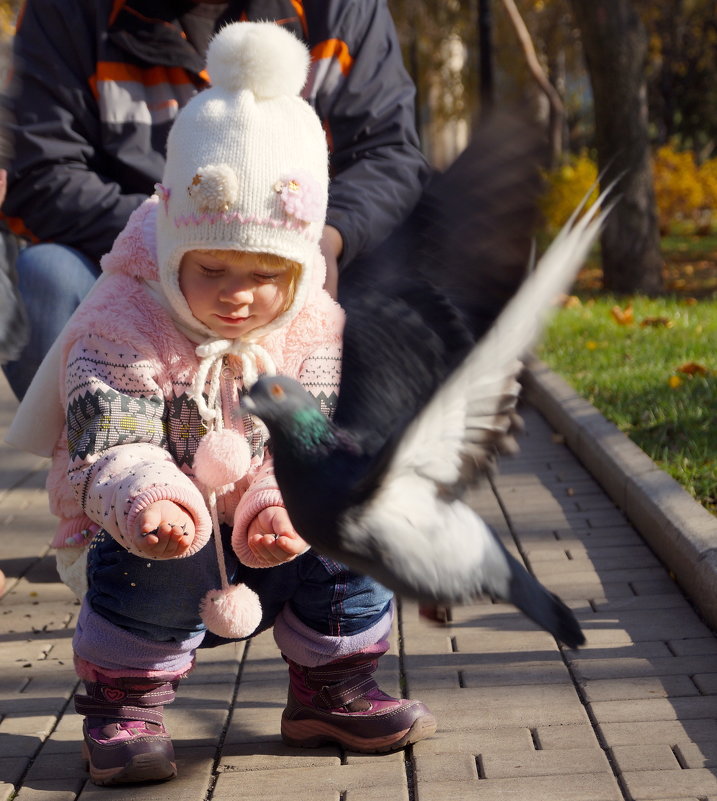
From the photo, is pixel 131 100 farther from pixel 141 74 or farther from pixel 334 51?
pixel 334 51

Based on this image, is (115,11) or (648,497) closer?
(115,11)

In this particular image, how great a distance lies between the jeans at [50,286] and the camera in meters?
3.61

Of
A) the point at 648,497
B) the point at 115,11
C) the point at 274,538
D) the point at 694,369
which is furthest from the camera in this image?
the point at 694,369

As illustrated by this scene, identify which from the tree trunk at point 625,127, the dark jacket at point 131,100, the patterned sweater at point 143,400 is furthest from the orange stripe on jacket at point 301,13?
the tree trunk at point 625,127

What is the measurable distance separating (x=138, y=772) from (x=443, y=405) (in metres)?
1.09

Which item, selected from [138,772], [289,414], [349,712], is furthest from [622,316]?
[289,414]

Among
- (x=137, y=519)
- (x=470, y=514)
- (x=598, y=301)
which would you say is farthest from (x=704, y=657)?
(x=598, y=301)

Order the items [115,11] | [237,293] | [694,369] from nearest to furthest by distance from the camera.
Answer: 1. [237,293]
2. [115,11]
3. [694,369]

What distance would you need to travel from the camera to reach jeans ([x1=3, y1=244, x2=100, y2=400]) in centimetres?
361

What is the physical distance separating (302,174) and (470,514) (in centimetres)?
79

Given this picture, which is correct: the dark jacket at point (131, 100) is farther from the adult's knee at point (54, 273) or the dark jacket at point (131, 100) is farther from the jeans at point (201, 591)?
the jeans at point (201, 591)

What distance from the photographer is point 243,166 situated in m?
2.50

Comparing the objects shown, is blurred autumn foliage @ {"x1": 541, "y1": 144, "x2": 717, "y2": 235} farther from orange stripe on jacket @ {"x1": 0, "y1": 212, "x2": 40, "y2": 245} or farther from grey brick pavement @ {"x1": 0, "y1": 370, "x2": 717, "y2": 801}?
orange stripe on jacket @ {"x1": 0, "y1": 212, "x2": 40, "y2": 245}

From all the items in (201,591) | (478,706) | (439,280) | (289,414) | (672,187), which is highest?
(439,280)
